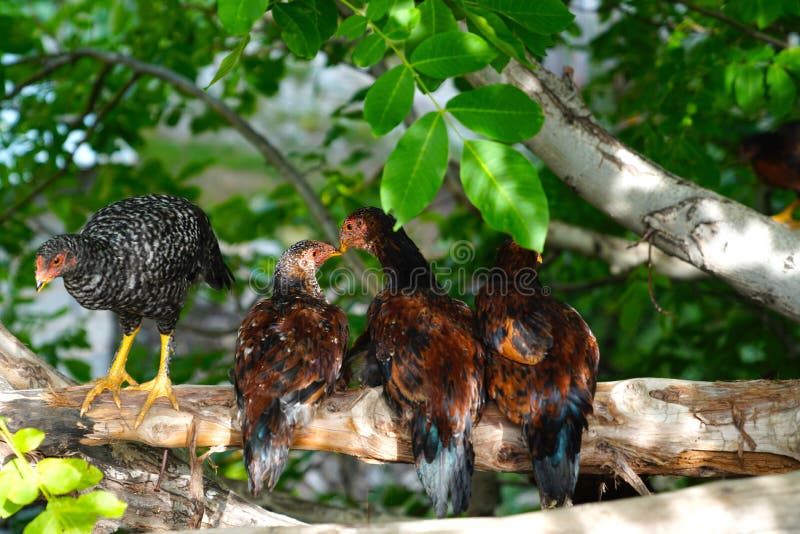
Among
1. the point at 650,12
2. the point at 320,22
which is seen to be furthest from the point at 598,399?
the point at 650,12

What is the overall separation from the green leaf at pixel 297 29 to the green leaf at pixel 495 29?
55 cm

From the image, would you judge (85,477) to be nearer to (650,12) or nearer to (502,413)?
(502,413)

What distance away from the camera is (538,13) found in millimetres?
2141

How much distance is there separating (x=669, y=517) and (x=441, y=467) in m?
0.82

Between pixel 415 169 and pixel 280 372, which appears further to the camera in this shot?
pixel 280 372

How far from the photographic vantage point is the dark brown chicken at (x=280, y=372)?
8.29 feet

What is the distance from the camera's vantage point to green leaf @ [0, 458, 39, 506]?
182 centimetres

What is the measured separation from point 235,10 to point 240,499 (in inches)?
72.9

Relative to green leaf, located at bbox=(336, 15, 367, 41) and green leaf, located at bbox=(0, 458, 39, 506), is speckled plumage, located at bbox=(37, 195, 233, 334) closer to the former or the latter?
green leaf, located at bbox=(0, 458, 39, 506)

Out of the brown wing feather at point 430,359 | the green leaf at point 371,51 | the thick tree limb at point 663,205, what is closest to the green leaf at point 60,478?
the brown wing feather at point 430,359

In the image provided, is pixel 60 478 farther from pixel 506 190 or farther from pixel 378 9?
pixel 378 9

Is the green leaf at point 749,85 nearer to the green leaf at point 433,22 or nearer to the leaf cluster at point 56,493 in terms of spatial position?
the green leaf at point 433,22

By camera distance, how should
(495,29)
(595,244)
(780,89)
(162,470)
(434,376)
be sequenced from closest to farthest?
(495,29)
(434,376)
(162,470)
(780,89)
(595,244)

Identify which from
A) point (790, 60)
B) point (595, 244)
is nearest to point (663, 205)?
point (790, 60)
